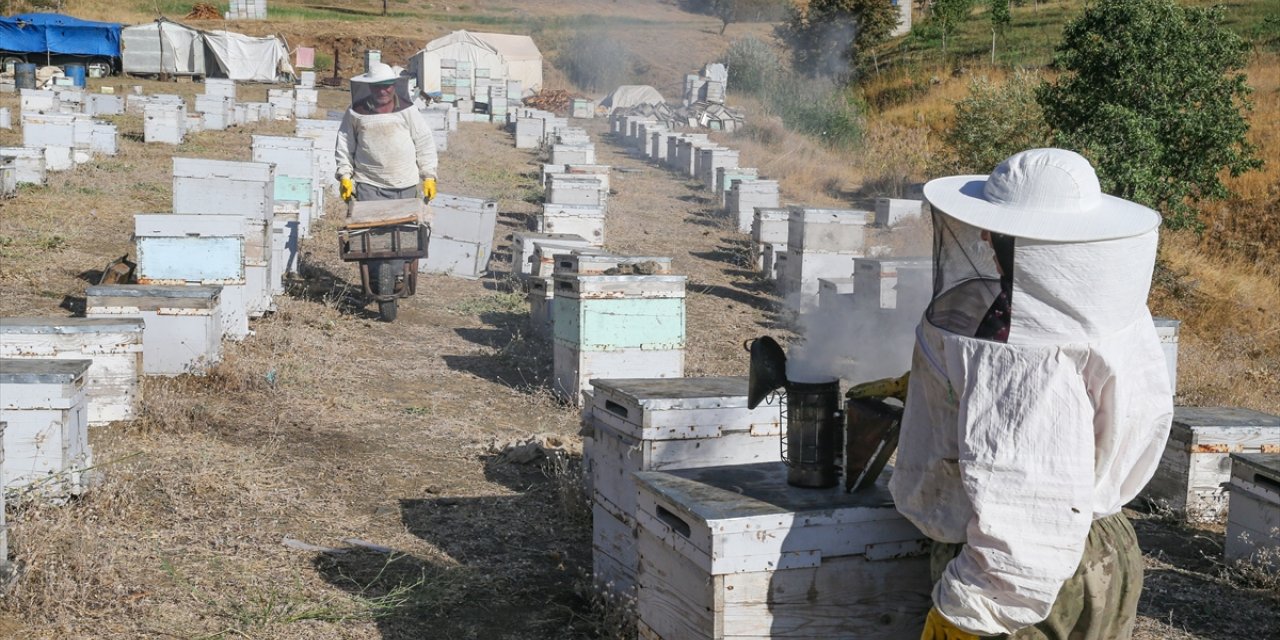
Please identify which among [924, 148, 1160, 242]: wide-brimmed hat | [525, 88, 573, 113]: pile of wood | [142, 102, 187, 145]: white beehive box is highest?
[525, 88, 573, 113]: pile of wood

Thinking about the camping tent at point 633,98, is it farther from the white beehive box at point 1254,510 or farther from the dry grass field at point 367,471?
the white beehive box at point 1254,510

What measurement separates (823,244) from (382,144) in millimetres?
3946

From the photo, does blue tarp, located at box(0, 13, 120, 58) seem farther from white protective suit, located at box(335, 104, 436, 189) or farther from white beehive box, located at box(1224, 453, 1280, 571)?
white beehive box, located at box(1224, 453, 1280, 571)

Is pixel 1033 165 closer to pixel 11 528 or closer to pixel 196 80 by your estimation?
pixel 11 528

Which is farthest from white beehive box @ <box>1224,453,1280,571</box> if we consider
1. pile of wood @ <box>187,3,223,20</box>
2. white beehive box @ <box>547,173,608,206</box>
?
pile of wood @ <box>187,3,223,20</box>

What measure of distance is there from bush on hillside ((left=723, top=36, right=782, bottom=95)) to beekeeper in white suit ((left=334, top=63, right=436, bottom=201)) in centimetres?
3165

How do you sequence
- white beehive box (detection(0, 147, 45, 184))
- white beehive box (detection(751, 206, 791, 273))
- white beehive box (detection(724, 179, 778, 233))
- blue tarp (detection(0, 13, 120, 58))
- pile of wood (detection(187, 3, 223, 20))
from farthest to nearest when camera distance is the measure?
pile of wood (detection(187, 3, 223, 20))
blue tarp (detection(0, 13, 120, 58))
white beehive box (detection(724, 179, 778, 233))
white beehive box (detection(0, 147, 45, 184))
white beehive box (detection(751, 206, 791, 273))

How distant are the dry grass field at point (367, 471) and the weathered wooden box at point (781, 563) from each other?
0.82 metres

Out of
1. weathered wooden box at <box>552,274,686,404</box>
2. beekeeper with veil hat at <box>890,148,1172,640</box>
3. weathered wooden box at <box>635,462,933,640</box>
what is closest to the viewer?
beekeeper with veil hat at <box>890,148,1172,640</box>

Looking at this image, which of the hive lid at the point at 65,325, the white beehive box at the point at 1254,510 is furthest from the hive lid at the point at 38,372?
the white beehive box at the point at 1254,510

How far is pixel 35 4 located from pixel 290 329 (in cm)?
4875

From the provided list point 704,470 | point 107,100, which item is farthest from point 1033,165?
point 107,100

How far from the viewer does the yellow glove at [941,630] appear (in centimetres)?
256

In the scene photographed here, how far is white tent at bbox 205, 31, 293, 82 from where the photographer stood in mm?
39875
